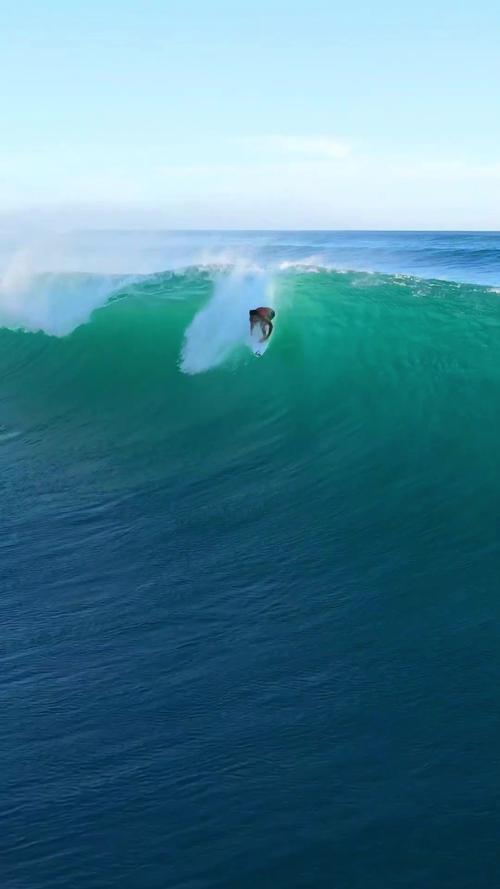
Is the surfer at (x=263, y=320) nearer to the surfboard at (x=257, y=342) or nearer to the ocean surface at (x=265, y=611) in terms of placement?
the surfboard at (x=257, y=342)

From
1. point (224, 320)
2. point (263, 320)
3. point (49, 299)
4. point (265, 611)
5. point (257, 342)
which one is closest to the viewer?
point (265, 611)

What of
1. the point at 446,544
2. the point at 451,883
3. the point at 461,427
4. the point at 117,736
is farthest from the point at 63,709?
the point at 461,427

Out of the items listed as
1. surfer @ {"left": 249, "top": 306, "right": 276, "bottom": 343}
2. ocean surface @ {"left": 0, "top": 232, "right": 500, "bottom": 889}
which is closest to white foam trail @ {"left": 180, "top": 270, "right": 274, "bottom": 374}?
ocean surface @ {"left": 0, "top": 232, "right": 500, "bottom": 889}

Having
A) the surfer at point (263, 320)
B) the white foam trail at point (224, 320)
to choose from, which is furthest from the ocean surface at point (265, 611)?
the surfer at point (263, 320)

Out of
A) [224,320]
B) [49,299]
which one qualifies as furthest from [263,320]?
[49,299]

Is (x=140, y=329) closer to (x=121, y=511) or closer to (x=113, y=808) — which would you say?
(x=121, y=511)

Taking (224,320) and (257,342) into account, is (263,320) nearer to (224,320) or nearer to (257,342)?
(257,342)

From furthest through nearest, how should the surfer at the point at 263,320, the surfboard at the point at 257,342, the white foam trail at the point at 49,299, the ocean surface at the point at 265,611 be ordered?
the white foam trail at the point at 49,299, the surfboard at the point at 257,342, the surfer at the point at 263,320, the ocean surface at the point at 265,611
